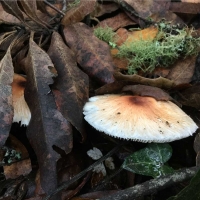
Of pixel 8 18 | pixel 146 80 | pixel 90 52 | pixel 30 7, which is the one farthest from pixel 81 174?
pixel 8 18

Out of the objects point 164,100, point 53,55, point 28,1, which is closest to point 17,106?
point 53,55

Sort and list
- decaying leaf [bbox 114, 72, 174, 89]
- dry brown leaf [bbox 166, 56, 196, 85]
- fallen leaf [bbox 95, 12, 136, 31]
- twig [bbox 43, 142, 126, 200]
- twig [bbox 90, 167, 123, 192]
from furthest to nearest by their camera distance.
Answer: fallen leaf [bbox 95, 12, 136, 31] → dry brown leaf [bbox 166, 56, 196, 85] → decaying leaf [bbox 114, 72, 174, 89] → twig [bbox 90, 167, 123, 192] → twig [bbox 43, 142, 126, 200]

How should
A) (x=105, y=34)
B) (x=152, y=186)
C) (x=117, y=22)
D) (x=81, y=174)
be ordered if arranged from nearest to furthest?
(x=152, y=186) → (x=81, y=174) → (x=105, y=34) → (x=117, y=22)

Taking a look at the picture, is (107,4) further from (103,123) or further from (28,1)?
(103,123)

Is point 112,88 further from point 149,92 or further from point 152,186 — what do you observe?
point 152,186

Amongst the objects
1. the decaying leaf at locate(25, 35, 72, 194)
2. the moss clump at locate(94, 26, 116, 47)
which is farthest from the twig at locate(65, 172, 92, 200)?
the moss clump at locate(94, 26, 116, 47)

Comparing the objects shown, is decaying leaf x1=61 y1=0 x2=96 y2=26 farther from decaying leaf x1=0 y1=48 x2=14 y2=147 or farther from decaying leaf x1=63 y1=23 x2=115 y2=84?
decaying leaf x1=0 y1=48 x2=14 y2=147
